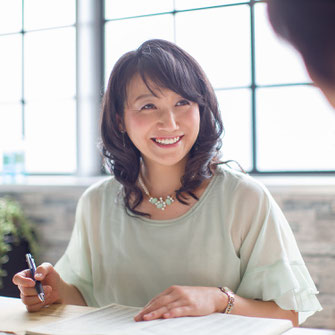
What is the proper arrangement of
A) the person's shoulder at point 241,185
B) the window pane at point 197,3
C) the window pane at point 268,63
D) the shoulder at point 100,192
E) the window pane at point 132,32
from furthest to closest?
1. the window pane at point 132,32
2. the window pane at point 197,3
3. the window pane at point 268,63
4. the shoulder at point 100,192
5. the person's shoulder at point 241,185

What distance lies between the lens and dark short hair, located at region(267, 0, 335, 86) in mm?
291

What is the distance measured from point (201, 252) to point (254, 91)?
68.9 inches

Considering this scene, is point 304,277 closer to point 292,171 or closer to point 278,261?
point 278,261

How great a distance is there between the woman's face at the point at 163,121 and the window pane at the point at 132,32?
187 centimetres

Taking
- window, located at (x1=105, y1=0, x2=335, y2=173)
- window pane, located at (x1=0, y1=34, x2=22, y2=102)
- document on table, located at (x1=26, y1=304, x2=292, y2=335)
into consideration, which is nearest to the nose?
document on table, located at (x1=26, y1=304, x2=292, y2=335)

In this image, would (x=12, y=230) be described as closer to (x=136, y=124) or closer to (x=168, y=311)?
(x=136, y=124)

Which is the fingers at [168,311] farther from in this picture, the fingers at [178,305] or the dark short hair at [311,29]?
the dark short hair at [311,29]

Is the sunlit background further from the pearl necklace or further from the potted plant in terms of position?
the pearl necklace

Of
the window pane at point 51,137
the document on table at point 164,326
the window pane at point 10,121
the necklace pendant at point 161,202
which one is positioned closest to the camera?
the document on table at point 164,326

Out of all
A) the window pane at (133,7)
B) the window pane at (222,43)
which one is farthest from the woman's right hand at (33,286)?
the window pane at (133,7)

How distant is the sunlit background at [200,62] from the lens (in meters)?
2.82

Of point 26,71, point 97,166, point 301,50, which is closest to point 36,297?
point 301,50

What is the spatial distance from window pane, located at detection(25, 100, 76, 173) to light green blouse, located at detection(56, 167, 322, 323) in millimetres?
2029

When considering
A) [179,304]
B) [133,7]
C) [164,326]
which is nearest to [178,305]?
[179,304]
